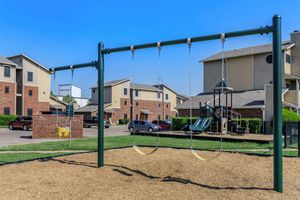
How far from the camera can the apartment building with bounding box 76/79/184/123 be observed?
66.6m

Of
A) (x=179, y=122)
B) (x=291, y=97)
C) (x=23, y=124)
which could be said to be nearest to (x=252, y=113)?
(x=291, y=97)

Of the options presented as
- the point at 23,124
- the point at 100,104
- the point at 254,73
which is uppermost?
the point at 254,73

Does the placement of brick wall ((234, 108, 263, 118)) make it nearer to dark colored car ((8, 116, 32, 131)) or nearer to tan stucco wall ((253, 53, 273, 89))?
tan stucco wall ((253, 53, 273, 89))

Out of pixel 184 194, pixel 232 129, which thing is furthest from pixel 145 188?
pixel 232 129

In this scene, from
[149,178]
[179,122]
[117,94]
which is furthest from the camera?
[117,94]

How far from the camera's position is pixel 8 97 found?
2063 inches

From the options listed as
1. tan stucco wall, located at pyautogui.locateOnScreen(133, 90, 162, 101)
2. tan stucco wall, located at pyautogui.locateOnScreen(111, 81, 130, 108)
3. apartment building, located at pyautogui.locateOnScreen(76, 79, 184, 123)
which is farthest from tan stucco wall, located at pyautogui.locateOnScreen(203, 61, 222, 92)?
tan stucco wall, located at pyautogui.locateOnScreen(133, 90, 162, 101)

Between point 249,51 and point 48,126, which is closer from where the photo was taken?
point 48,126

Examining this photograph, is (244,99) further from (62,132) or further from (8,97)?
(8,97)

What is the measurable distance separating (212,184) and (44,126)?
20810 mm

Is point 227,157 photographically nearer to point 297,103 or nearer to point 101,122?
point 101,122

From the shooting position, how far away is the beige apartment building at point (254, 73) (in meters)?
36.6

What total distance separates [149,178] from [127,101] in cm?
6259

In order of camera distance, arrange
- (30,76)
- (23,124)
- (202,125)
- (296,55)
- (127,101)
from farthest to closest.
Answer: (127,101), (30,76), (296,55), (23,124), (202,125)
